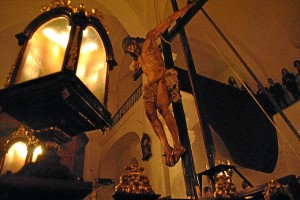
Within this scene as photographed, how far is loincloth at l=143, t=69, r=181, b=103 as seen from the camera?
10.4 feet

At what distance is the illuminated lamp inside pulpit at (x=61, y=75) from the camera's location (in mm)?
1156

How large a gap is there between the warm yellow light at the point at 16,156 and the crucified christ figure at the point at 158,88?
8.99 feet

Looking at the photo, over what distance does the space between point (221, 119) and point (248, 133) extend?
0.78 m

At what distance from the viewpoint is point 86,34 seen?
1533 mm

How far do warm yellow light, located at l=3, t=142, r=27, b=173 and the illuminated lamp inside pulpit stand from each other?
3731 millimetres

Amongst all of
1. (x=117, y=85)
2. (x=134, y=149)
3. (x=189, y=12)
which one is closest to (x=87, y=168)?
(x=134, y=149)

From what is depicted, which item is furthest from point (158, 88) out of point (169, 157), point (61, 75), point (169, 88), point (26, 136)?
point (26, 136)

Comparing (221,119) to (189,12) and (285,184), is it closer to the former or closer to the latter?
(189,12)

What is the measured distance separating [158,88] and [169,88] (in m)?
0.14

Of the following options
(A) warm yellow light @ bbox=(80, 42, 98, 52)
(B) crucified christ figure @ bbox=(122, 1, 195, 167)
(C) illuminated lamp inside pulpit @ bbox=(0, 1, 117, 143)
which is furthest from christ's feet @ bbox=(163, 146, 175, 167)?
(A) warm yellow light @ bbox=(80, 42, 98, 52)

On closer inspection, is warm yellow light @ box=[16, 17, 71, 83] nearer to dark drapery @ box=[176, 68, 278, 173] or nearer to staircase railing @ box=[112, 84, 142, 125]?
dark drapery @ box=[176, 68, 278, 173]

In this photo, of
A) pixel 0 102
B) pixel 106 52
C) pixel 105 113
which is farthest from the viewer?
pixel 106 52

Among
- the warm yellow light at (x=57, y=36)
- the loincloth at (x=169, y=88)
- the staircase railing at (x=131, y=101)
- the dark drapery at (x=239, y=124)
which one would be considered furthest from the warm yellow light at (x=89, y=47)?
the staircase railing at (x=131, y=101)

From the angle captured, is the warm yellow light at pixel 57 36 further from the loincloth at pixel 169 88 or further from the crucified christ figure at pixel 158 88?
the loincloth at pixel 169 88
